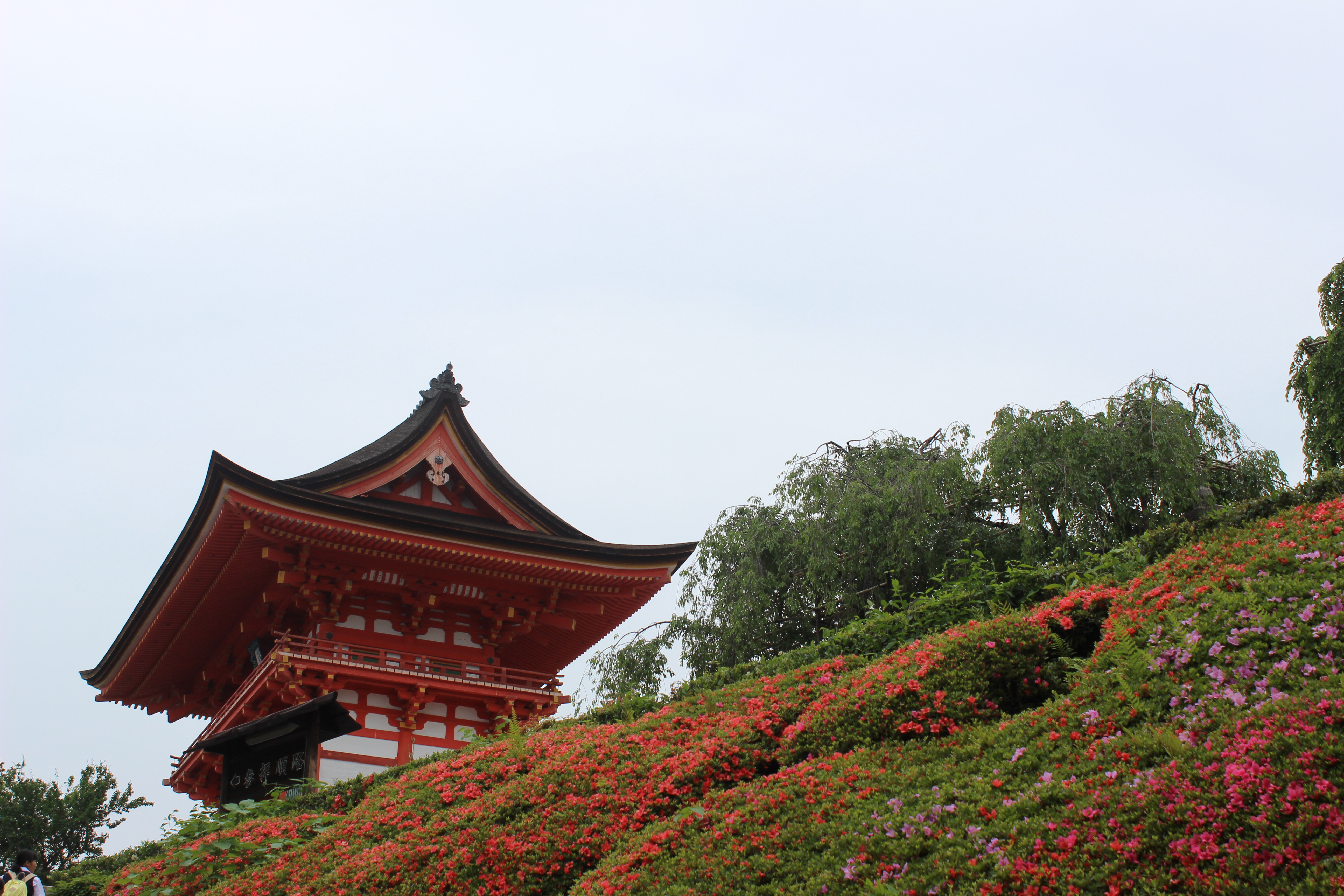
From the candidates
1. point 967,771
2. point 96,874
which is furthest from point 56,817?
point 967,771

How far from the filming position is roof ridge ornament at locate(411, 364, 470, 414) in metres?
19.6

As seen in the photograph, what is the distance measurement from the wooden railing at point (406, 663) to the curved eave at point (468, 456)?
8.57 ft

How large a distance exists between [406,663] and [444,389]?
17.4 ft

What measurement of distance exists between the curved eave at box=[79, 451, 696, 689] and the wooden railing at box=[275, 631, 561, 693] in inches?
79.7

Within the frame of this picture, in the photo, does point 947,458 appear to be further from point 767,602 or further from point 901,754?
point 901,754

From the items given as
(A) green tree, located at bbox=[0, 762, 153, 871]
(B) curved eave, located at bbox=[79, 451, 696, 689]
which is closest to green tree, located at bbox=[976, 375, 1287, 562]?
(B) curved eave, located at bbox=[79, 451, 696, 689]

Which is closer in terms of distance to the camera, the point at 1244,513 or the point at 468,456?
the point at 1244,513

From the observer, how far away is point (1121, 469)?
1686 cm

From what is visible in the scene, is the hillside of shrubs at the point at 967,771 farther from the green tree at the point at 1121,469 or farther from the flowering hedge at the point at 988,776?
the green tree at the point at 1121,469

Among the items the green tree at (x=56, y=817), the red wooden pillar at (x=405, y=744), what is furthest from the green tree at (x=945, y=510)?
the green tree at (x=56, y=817)

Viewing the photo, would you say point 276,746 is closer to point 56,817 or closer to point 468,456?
point 468,456

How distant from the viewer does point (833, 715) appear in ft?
28.0

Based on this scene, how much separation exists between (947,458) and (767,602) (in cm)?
429

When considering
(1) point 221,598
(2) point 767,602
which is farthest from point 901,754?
(1) point 221,598
